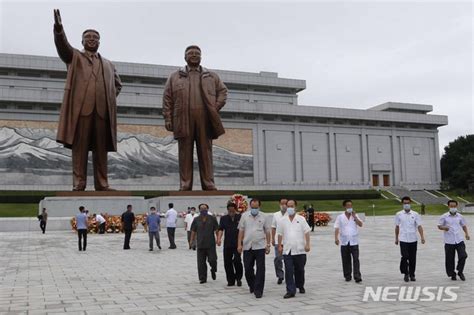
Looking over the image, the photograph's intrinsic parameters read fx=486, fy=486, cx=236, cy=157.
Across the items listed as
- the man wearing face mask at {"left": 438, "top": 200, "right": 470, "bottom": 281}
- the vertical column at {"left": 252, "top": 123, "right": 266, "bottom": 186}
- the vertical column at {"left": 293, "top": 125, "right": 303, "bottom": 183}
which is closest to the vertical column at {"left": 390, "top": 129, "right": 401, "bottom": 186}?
the vertical column at {"left": 293, "top": 125, "right": 303, "bottom": 183}

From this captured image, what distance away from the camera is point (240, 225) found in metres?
7.87

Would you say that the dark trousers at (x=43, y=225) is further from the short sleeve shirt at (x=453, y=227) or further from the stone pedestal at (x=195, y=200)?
the short sleeve shirt at (x=453, y=227)

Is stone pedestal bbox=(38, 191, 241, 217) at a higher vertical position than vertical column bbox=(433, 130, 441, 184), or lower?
lower

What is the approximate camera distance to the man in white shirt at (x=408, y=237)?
26.9 feet

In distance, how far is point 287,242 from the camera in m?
7.53

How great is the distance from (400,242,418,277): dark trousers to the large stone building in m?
37.7

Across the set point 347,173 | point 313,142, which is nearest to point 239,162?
point 313,142

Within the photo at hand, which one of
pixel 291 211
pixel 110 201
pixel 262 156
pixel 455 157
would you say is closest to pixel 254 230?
pixel 291 211

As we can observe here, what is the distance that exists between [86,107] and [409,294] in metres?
16.3

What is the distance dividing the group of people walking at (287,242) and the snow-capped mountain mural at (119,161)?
3642cm

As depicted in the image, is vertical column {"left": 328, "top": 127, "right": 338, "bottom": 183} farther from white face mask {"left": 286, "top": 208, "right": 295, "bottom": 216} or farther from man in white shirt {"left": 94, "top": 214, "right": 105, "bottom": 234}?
white face mask {"left": 286, "top": 208, "right": 295, "bottom": 216}

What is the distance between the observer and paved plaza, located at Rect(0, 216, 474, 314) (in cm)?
629

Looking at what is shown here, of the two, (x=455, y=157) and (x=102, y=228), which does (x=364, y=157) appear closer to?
(x=455, y=157)

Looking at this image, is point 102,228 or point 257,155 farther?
point 257,155
